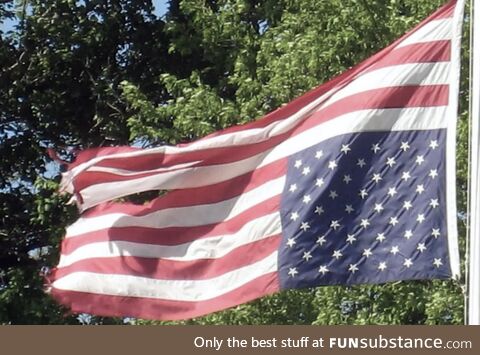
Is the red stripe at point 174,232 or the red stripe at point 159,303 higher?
the red stripe at point 174,232

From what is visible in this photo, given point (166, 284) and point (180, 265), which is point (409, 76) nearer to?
point (180, 265)

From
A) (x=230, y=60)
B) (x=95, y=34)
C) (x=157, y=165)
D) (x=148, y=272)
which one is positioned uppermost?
(x=95, y=34)

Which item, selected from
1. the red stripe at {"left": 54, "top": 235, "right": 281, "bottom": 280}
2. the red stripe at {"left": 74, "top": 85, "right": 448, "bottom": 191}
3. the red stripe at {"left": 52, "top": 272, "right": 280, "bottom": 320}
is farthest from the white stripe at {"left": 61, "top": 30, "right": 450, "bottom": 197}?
the red stripe at {"left": 52, "top": 272, "right": 280, "bottom": 320}

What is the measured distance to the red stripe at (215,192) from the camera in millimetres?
9758

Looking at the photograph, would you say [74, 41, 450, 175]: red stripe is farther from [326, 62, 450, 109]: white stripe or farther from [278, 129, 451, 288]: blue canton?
[278, 129, 451, 288]: blue canton

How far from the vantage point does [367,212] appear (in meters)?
9.18

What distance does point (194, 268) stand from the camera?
9.74m

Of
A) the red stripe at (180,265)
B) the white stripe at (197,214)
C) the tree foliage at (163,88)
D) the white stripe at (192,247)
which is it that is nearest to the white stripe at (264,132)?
the white stripe at (197,214)

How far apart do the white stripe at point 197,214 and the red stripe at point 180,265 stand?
26cm

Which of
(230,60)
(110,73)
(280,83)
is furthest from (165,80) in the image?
(110,73)

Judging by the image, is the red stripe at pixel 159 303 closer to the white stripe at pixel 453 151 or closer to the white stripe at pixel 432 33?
the white stripe at pixel 453 151

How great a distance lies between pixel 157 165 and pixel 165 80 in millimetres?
6849

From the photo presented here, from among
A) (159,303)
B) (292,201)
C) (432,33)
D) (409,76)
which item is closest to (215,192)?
(292,201)

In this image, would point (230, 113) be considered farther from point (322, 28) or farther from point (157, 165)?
point (157, 165)
